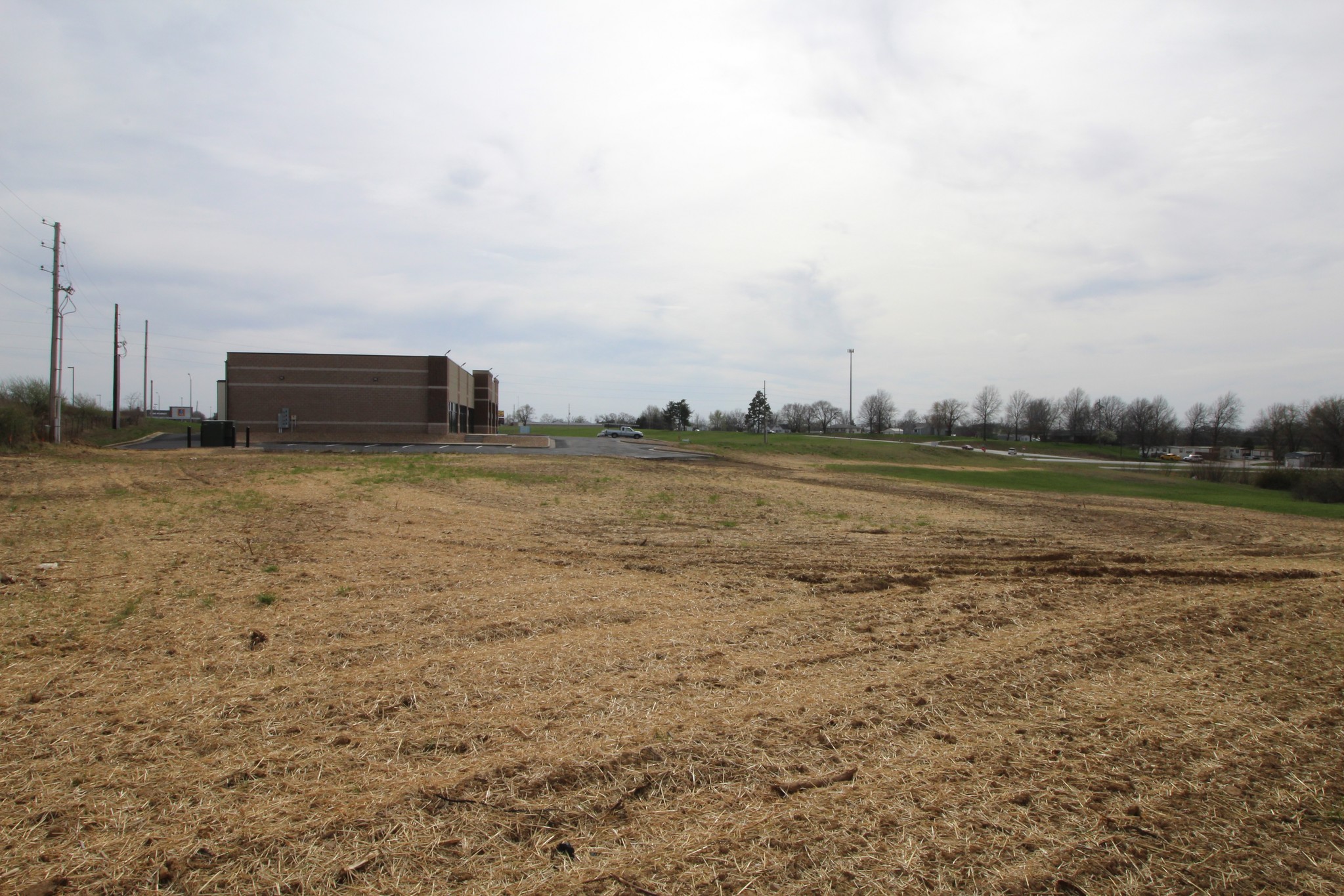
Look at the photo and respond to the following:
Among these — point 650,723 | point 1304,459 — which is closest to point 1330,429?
point 1304,459

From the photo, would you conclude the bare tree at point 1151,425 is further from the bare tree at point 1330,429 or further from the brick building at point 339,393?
the brick building at point 339,393

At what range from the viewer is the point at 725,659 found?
6277 millimetres

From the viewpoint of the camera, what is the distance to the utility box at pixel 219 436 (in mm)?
42612

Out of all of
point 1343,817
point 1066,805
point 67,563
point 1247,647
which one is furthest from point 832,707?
point 67,563

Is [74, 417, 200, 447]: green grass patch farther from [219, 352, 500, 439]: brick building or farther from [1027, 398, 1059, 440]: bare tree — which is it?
[1027, 398, 1059, 440]: bare tree

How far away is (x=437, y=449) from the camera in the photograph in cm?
4484

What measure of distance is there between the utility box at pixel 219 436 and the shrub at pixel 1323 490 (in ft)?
194

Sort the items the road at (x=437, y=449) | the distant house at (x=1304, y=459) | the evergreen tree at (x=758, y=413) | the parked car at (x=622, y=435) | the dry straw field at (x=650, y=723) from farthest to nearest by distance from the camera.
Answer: the evergreen tree at (x=758, y=413), the parked car at (x=622, y=435), the distant house at (x=1304, y=459), the road at (x=437, y=449), the dry straw field at (x=650, y=723)

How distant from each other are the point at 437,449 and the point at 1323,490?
4861 cm

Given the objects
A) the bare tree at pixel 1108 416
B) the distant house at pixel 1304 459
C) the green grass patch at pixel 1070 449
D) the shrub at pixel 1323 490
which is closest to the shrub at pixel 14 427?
the shrub at pixel 1323 490

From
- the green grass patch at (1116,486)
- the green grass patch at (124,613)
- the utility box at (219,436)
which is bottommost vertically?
the green grass patch at (124,613)

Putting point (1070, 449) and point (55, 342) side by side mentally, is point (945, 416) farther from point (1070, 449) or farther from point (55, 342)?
point (55, 342)

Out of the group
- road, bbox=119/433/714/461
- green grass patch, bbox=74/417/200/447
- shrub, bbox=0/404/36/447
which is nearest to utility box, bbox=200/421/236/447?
road, bbox=119/433/714/461

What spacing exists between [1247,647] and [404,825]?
7939mm
